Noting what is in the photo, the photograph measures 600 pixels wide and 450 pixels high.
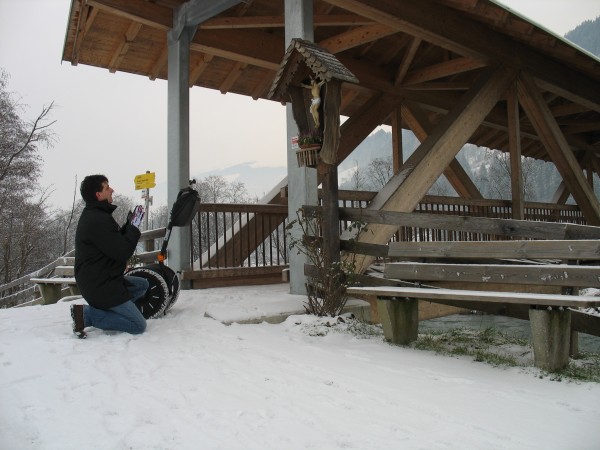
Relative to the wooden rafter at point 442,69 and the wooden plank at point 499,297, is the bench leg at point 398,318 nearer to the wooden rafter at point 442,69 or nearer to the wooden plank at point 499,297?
the wooden plank at point 499,297

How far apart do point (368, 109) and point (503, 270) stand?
6779 mm

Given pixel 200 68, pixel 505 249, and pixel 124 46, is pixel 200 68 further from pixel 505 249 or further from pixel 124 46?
pixel 505 249

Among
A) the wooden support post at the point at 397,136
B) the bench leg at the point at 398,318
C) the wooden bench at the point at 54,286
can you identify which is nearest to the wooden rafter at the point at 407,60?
→ the wooden support post at the point at 397,136

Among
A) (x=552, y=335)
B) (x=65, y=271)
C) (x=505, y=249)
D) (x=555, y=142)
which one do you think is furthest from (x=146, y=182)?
(x=555, y=142)

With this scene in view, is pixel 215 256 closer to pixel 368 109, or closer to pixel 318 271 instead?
pixel 318 271

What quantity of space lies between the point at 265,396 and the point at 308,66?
353cm

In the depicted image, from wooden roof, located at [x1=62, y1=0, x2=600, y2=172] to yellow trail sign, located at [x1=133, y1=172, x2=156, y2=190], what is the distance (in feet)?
6.72

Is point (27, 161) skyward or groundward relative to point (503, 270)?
skyward

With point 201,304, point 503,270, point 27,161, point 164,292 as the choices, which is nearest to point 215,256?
point 201,304

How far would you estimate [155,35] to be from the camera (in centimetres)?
831

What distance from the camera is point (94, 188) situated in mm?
4434

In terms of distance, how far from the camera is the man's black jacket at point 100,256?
14.1ft

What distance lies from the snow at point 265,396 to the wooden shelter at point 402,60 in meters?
3.01

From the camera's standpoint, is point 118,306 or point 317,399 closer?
point 317,399
